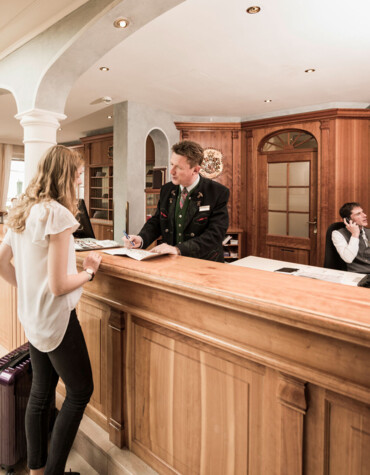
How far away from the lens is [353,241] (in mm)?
3580

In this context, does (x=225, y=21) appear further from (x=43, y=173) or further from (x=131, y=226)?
(x=131, y=226)

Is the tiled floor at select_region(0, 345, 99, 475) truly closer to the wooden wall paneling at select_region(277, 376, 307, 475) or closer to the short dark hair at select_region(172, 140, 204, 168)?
the wooden wall paneling at select_region(277, 376, 307, 475)

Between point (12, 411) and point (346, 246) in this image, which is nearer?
point (12, 411)

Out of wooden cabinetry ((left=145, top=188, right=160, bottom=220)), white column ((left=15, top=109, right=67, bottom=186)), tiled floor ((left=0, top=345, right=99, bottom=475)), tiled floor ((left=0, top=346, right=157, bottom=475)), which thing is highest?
white column ((left=15, top=109, right=67, bottom=186))

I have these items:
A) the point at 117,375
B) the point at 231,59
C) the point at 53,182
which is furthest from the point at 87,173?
the point at 53,182

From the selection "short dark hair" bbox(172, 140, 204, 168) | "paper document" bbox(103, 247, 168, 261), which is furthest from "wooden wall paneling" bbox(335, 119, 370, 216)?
"paper document" bbox(103, 247, 168, 261)

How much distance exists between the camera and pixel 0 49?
3260 millimetres

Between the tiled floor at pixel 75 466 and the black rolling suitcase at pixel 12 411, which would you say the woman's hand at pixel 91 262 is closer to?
the black rolling suitcase at pixel 12 411

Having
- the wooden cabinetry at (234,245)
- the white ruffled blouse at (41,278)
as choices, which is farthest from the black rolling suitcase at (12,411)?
the wooden cabinetry at (234,245)

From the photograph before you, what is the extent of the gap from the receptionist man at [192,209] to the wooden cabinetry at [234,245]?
4083 mm

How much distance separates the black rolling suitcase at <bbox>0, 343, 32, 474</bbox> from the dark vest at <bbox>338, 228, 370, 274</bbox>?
10.3ft

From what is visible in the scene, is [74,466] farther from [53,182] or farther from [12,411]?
[53,182]

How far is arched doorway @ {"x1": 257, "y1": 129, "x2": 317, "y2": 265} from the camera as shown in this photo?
5949 mm

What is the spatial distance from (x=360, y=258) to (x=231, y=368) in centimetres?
297
